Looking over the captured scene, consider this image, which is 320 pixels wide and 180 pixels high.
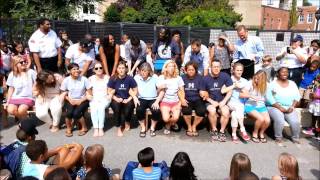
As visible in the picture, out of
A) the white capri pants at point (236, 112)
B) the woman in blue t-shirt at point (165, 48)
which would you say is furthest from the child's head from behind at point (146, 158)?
the woman in blue t-shirt at point (165, 48)

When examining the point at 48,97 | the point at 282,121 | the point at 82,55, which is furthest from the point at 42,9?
the point at 282,121

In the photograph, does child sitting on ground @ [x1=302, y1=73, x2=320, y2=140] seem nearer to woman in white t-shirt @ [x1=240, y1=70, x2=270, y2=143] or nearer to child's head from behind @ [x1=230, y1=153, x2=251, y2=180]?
woman in white t-shirt @ [x1=240, y1=70, x2=270, y2=143]

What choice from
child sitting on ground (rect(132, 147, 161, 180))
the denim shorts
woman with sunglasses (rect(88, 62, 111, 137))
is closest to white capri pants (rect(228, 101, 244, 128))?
the denim shorts

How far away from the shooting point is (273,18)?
170 feet

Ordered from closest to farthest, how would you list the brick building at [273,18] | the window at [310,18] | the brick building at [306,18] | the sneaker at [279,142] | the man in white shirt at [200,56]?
1. the sneaker at [279,142]
2. the man in white shirt at [200,56]
3. the brick building at [273,18]
4. the brick building at [306,18]
5. the window at [310,18]

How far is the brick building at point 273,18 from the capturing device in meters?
48.4

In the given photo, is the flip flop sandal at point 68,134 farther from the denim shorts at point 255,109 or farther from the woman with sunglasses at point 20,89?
the denim shorts at point 255,109

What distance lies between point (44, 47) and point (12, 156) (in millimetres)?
3988

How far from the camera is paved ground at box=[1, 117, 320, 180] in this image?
517cm

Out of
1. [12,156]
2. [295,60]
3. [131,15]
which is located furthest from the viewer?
[131,15]

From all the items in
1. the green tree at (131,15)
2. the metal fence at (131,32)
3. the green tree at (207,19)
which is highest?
the green tree at (131,15)

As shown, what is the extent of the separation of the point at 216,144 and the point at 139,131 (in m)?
1.54

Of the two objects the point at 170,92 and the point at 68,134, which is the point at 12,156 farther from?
the point at 170,92

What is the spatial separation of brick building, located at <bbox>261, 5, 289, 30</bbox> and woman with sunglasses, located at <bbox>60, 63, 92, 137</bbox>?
42176 mm
